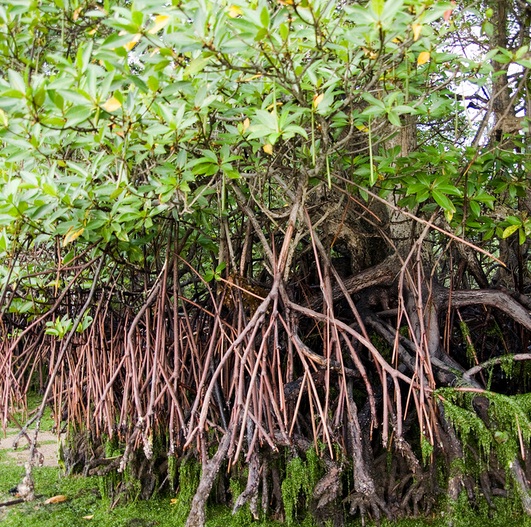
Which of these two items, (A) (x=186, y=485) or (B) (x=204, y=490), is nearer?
(B) (x=204, y=490)

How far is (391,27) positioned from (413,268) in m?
1.60

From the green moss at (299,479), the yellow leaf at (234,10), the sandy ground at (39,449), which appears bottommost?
the sandy ground at (39,449)

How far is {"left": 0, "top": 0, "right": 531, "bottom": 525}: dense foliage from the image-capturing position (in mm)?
1802

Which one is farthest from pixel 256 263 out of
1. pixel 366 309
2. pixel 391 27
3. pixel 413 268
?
pixel 391 27

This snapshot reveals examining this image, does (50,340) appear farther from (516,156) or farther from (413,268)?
(516,156)

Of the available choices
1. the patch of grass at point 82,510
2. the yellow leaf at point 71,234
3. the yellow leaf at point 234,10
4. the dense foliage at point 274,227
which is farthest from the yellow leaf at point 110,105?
the patch of grass at point 82,510

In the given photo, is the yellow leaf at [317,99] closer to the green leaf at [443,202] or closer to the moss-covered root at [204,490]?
the green leaf at [443,202]

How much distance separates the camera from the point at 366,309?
3.18 meters

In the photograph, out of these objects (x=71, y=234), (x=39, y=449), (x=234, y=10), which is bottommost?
(x=39, y=449)

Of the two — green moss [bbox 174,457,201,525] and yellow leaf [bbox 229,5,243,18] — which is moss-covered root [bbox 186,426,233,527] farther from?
yellow leaf [bbox 229,5,243,18]

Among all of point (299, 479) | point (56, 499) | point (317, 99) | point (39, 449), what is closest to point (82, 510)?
point (56, 499)

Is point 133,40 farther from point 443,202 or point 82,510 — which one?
point 82,510

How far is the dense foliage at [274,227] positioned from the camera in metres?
1.80

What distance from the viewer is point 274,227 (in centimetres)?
282
